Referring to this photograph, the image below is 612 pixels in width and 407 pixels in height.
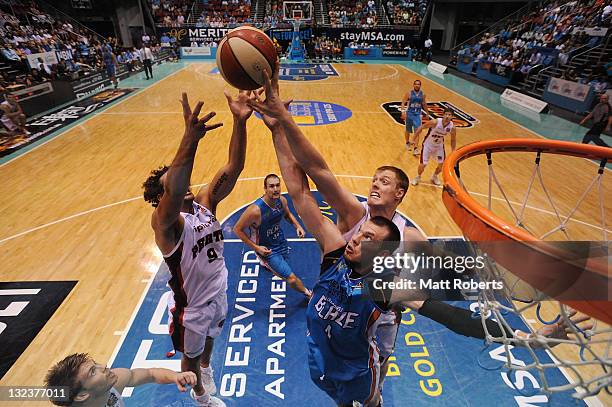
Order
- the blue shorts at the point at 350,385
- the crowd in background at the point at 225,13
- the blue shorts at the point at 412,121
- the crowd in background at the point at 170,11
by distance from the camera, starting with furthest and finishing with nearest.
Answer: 1. the crowd in background at the point at 170,11
2. the crowd in background at the point at 225,13
3. the blue shorts at the point at 412,121
4. the blue shorts at the point at 350,385

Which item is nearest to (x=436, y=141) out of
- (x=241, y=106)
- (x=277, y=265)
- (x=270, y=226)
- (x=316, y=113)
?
(x=270, y=226)

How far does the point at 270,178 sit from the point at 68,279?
319 cm

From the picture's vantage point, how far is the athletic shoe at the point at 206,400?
3.21 m

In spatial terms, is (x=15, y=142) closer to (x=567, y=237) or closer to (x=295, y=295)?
(x=295, y=295)

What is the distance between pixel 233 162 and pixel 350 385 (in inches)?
74.0

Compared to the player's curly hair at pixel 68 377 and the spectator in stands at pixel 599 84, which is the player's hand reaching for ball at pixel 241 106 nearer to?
the player's curly hair at pixel 68 377

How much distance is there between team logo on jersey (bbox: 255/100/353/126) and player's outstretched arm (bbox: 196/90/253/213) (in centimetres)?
879

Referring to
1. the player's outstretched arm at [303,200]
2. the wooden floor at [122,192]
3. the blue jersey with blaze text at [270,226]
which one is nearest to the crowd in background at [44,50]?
the wooden floor at [122,192]

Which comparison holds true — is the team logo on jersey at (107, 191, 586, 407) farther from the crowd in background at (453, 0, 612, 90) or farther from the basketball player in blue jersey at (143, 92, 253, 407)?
the crowd in background at (453, 0, 612, 90)

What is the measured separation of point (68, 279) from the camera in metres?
4.99

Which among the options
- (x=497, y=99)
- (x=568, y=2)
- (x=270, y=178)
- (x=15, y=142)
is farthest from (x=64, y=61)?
(x=568, y=2)

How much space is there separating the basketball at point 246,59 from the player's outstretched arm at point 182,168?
0.73 meters

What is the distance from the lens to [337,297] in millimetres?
2225
